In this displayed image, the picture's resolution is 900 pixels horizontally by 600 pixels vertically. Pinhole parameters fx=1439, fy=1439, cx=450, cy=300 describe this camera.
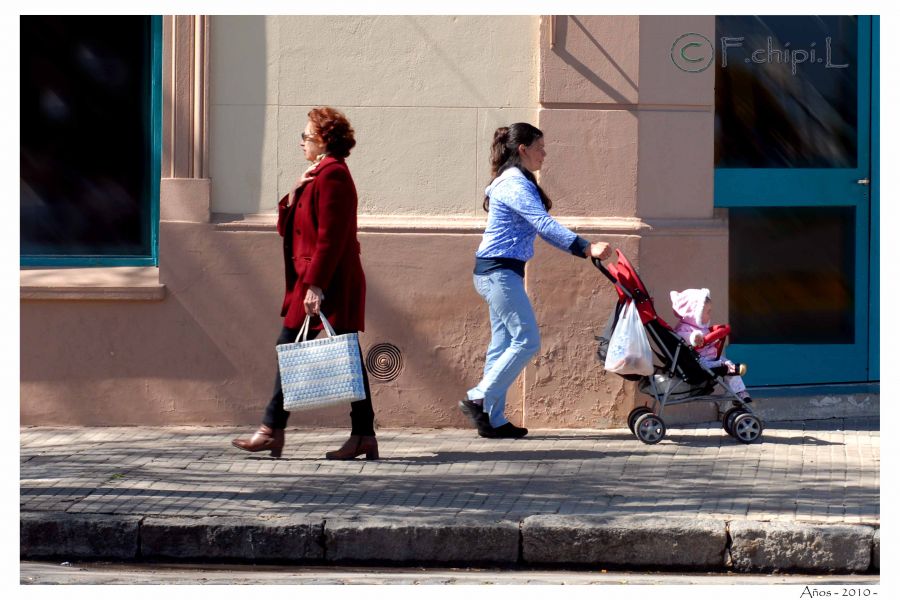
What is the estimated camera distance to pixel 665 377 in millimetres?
8305

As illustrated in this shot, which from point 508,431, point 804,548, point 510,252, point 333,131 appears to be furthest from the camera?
point 508,431

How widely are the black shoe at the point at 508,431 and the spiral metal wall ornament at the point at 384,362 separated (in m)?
0.81

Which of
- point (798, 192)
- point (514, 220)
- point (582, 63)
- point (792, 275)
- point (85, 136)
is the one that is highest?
point (582, 63)

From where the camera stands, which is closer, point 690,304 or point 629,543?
point 629,543

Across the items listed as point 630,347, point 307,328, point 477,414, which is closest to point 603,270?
point 630,347

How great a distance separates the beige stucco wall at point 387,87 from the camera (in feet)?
29.1

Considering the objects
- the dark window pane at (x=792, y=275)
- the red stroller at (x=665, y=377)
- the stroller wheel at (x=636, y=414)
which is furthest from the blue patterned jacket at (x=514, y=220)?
the dark window pane at (x=792, y=275)

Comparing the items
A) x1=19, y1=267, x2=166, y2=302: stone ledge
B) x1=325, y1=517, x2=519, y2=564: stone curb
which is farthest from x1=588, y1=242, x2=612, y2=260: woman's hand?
x1=19, y1=267, x2=166, y2=302: stone ledge

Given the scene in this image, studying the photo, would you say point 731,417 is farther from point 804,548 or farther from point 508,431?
point 804,548

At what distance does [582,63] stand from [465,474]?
277 centimetres

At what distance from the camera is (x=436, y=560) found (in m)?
6.29

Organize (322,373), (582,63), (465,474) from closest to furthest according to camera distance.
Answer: (322,373) < (465,474) < (582,63)

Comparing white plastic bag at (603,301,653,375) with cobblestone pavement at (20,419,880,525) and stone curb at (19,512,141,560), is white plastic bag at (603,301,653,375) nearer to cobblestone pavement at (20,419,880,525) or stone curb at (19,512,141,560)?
cobblestone pavement at (20,419,880,525)

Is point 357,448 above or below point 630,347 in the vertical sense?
below
